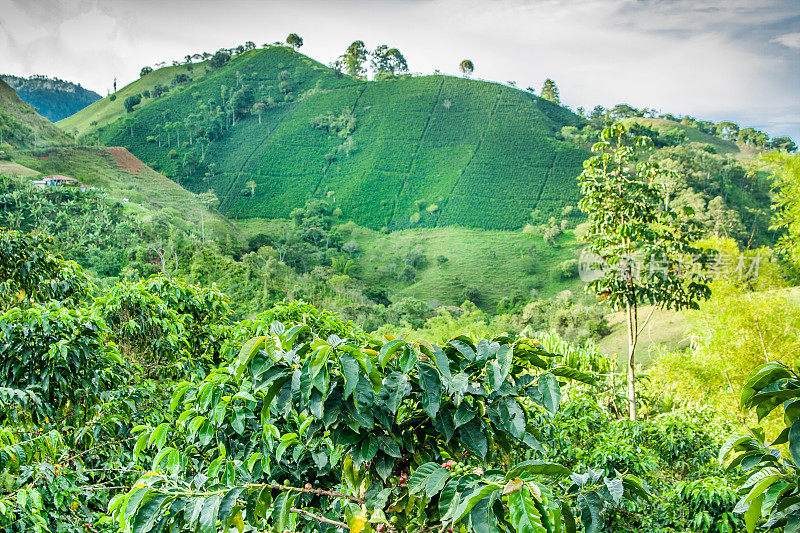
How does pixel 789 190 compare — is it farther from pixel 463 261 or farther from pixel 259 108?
pixel 259 108

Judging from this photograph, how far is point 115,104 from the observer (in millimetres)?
18984

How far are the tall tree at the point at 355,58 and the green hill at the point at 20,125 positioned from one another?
12291 mm

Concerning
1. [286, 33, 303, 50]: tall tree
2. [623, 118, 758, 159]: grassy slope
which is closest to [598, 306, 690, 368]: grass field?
[623, 118, 758, 159]: grassy slope

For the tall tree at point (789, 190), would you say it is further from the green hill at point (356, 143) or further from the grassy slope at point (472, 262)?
the green hill at point (356, 143)

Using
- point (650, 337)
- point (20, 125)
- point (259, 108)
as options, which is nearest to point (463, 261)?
point (650, 337)

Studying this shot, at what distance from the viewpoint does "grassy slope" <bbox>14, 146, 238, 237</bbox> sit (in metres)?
12.2

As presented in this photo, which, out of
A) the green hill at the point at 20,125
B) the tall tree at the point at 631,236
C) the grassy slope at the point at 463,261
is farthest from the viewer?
the grassy slope at the point at 463,261

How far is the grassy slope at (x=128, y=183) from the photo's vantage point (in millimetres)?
12164

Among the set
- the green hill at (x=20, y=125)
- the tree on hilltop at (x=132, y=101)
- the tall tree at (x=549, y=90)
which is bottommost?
the green hill at (x=20, y=125)

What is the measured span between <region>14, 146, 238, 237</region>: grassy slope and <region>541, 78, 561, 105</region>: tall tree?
15.6 m

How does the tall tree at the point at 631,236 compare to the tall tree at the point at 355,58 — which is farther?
the tall tree at the point at 355,58

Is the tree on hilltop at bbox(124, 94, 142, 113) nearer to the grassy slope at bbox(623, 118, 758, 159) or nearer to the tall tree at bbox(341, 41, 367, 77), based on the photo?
the tall tree at bbox(341, 41, 367, 77)

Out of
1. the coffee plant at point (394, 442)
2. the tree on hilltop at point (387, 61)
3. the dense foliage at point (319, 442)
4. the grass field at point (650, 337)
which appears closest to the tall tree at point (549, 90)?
the tree on hilltop at point (387, 61)

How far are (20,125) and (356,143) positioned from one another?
10.9 metres
